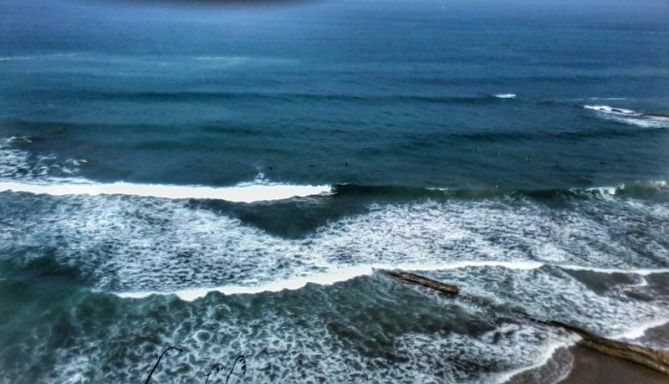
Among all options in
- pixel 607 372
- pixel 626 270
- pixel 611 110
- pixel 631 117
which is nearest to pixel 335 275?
pixel 607 372

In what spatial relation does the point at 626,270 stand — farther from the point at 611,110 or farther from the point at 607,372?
the point at 611,110

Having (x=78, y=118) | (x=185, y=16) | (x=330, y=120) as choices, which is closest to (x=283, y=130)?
(x=330, y=120)

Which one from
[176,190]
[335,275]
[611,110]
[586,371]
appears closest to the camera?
[586,371]

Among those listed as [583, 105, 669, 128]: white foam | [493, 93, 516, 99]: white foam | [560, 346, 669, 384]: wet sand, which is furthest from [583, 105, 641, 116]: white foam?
[560, 346, 669, 384]: wet sand

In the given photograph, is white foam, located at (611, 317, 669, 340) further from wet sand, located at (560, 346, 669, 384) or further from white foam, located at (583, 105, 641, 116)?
white foam, located at (583, 105, 641, 116)

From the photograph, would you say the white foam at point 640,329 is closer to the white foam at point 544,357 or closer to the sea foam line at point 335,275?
the white foam at point 544,357
